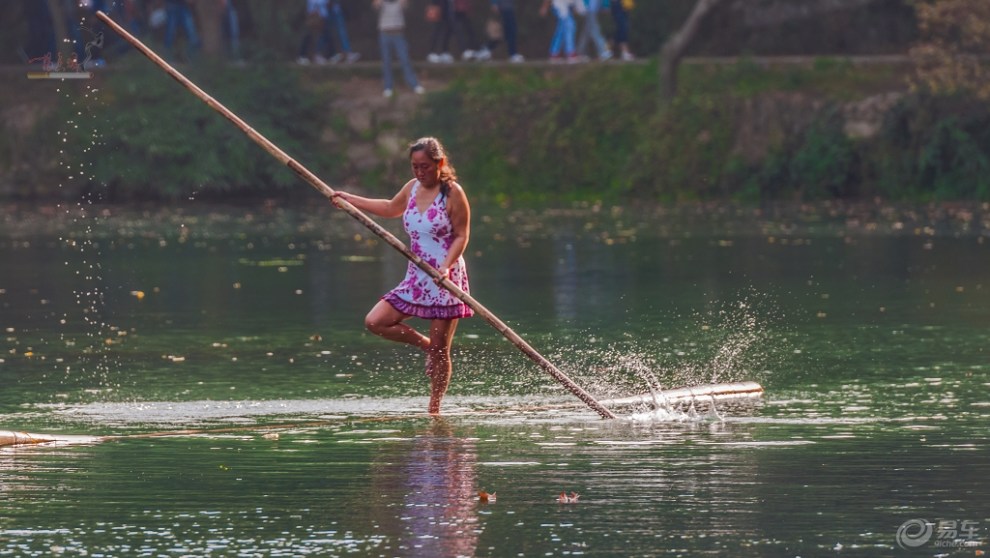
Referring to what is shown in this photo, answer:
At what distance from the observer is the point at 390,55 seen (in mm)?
39656

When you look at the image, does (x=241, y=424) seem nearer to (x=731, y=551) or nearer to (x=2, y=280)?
(x=731, y=551)

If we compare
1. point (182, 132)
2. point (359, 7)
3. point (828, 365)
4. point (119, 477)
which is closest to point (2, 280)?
point (828, 365)

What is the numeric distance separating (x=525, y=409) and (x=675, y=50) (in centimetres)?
2529

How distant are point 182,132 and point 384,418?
1055 inches

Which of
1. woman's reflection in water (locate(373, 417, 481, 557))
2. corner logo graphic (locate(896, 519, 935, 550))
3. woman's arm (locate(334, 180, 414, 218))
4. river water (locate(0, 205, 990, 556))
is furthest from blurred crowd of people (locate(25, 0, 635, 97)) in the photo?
corner logo graphic (locate(896, 519, 935, 550))

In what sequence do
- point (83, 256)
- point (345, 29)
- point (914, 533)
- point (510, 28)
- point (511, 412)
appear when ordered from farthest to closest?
point (345, 29)
point (510, 28)
point (83, 256)
point (511, 412)
point (914, 533)

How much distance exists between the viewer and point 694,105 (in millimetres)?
37094

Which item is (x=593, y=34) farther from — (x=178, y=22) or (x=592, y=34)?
(x=178, y=22)

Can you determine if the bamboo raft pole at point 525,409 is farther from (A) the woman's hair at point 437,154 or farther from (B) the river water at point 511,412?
(A) the woman's hair at point 437,154

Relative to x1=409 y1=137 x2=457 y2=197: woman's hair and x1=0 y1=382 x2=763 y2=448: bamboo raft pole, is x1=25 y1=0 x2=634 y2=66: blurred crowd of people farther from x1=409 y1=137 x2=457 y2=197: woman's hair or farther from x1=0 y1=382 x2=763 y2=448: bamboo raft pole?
x1=0 y1=382 x2=763 y2=448: bamboo raft pole

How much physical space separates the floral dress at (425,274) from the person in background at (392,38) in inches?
992

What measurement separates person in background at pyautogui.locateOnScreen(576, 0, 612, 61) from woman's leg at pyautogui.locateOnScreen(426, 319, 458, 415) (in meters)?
26.0

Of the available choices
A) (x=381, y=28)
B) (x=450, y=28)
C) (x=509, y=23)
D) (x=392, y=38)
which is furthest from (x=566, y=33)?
(x=381, y=28)

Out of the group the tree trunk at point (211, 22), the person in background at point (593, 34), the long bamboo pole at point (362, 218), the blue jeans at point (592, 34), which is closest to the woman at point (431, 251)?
the long bamboo pole at point (362, 218)
